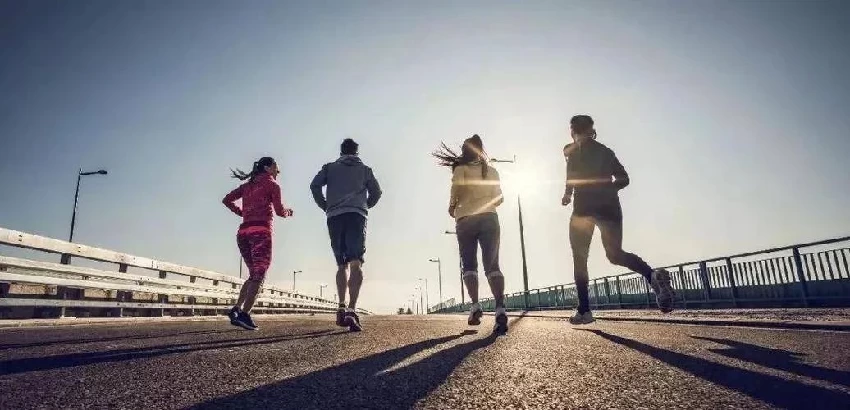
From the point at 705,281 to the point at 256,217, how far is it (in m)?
11.7

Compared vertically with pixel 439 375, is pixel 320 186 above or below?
above

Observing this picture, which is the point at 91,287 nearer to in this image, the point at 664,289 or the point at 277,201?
the point at 277,201

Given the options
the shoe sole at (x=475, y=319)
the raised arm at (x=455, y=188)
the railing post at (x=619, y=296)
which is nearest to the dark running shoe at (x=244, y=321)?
the shoe sole at (x=475, y=319)

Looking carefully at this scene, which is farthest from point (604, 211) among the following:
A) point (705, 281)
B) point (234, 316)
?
point (705, 281)

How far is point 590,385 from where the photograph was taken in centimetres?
193

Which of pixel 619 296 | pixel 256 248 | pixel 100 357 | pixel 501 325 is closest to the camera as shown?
pixel 100 357

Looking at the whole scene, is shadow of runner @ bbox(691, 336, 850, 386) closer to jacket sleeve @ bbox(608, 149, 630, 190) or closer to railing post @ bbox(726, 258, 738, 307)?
jacket sleeve @ bbox(608, 149, 630, 190)

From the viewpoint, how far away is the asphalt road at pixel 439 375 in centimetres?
167

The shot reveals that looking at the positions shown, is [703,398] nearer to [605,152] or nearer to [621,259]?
[621,259]

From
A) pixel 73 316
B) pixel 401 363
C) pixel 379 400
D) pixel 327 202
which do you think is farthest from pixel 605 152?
pixel 73 316

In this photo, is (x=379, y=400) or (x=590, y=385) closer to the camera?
(x=379, y=400)

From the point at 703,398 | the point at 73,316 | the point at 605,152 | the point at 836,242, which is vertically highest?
the point at 605,152

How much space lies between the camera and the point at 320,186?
236 inches

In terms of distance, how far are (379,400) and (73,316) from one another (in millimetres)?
7026
